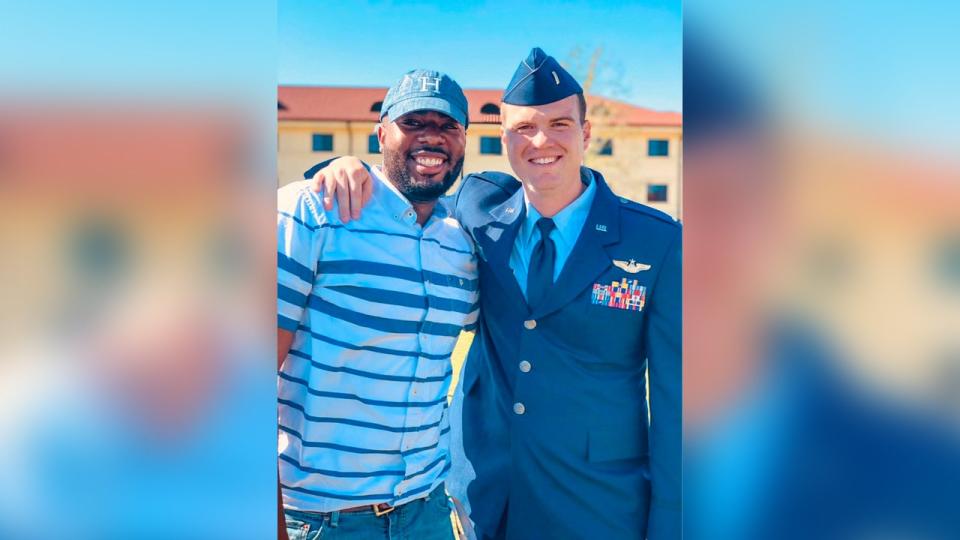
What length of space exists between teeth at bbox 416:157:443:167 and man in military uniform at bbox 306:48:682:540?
0.47 ft

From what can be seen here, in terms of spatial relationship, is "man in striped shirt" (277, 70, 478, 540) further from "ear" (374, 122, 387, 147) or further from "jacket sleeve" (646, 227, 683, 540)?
"jacket sleeve" (646, 227, 683, 540)

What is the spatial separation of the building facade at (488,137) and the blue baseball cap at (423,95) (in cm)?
3

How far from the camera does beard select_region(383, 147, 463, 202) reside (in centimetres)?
201

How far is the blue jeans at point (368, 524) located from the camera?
6.87ft

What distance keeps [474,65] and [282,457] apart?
1222mm

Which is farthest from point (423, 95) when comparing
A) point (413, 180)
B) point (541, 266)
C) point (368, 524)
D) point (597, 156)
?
point (368, 524)

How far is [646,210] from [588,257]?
229 millimetres

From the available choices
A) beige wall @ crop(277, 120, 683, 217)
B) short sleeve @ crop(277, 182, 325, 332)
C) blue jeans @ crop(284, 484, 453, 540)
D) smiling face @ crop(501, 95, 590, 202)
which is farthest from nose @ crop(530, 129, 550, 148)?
blue jeans @ crop(284, 484, 453, 540)
